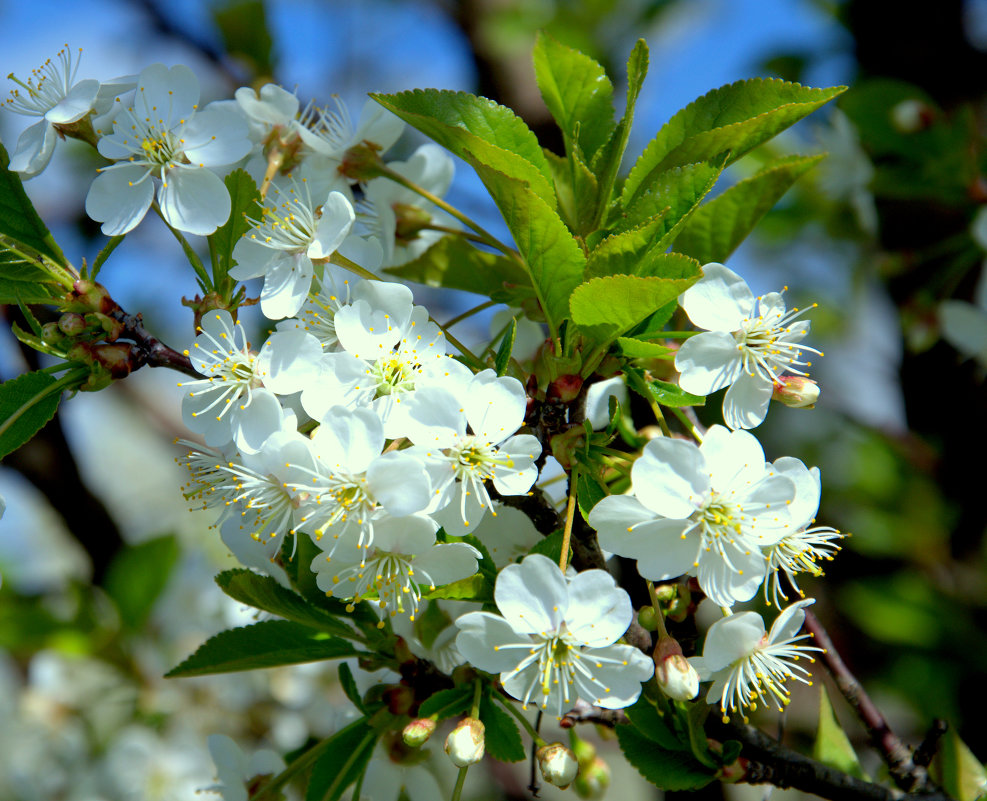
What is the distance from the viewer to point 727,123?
1.15m

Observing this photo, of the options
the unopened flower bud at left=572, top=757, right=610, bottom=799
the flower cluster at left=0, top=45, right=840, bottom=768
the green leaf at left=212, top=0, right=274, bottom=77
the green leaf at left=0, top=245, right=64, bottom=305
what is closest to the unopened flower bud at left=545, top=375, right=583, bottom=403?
the flower cluster at left=0, top=45, right=840, bottom=768

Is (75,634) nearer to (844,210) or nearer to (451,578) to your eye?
(451,578)

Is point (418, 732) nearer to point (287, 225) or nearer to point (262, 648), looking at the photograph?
point (262, 648)

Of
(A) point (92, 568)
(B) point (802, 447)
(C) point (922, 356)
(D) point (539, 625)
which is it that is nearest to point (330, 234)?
(D) point (539, 625)

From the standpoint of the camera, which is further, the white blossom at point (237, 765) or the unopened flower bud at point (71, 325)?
→ the white blossom at point (237, 765)

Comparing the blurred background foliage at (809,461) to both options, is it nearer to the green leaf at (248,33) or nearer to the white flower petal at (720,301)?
the green leaf at (248,33)

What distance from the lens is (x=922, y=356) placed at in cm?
265

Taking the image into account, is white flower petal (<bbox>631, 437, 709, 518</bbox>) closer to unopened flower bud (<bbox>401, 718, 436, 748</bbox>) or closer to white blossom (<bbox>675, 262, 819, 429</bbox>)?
white blossom (<bbox>675, 262, 819, 429</bbox>)

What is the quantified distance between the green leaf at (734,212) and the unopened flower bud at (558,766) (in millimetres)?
720

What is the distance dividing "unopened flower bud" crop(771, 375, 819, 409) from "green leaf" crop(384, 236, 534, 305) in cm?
42

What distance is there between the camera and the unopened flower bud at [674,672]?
39.9 inches

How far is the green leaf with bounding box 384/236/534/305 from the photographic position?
1.35 meters

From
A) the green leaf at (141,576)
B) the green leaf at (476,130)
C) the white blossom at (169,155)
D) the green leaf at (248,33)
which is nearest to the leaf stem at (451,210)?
the green leaf at (476,130)

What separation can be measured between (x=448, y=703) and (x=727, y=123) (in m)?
0.87
